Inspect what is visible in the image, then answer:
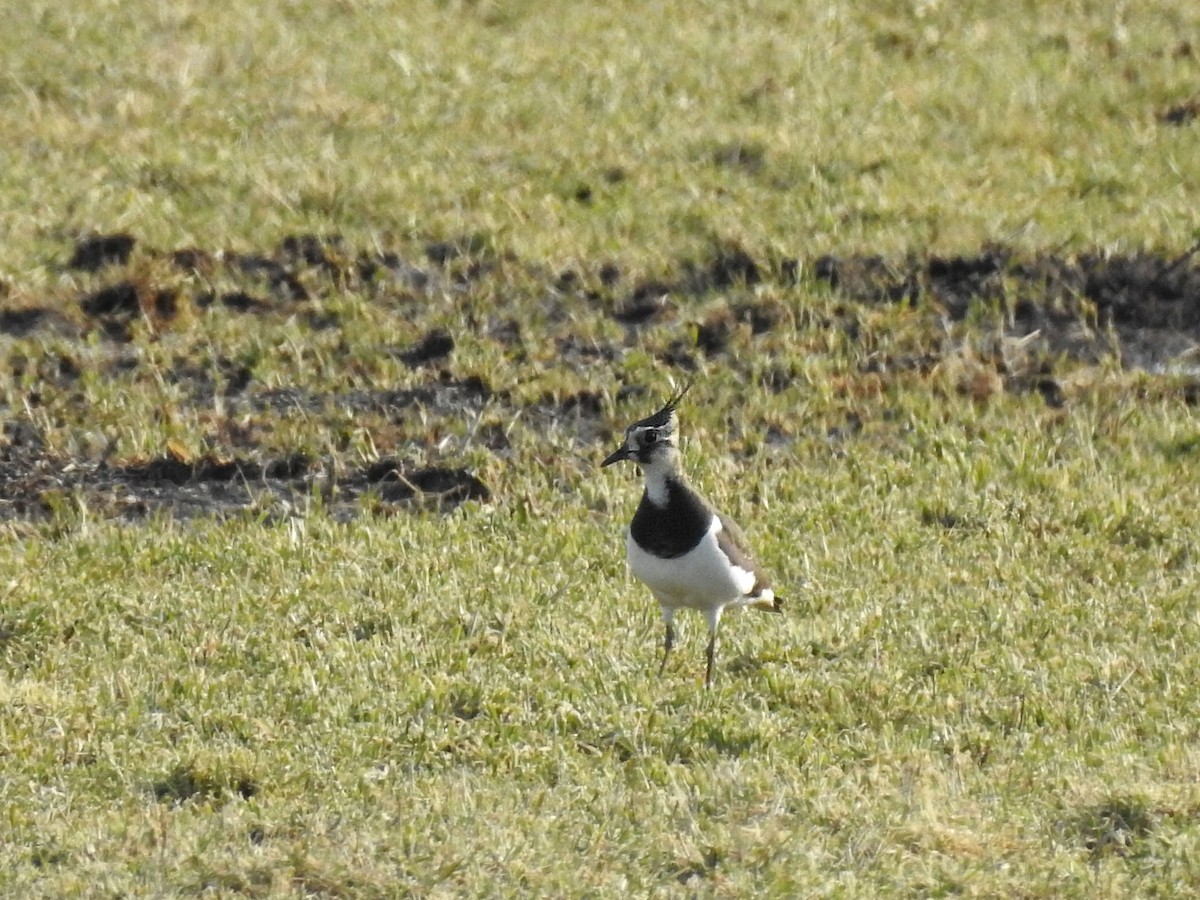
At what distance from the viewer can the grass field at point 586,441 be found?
7145 millimetres

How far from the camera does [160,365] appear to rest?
1217cm

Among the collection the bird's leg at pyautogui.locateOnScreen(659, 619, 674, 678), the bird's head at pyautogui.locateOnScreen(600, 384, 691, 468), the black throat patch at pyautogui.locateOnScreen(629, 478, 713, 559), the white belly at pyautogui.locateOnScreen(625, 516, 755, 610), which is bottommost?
the bird's leg at pyautogui.locateOnScreen(659, 619, 674, 678)

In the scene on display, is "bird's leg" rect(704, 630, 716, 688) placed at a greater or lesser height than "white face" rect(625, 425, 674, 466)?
lesser

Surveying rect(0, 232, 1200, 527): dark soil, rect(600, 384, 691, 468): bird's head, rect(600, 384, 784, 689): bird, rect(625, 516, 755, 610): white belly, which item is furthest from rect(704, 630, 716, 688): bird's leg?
rect(0, 232, 1200, 527): dark soil

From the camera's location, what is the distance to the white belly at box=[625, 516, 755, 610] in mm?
8297

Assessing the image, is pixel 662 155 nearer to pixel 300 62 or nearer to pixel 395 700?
pixel 300 62

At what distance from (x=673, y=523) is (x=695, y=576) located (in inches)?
10.8

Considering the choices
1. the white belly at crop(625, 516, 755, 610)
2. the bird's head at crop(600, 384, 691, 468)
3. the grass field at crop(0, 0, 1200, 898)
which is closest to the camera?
the grass field at crop(0, 0, 1200, 898)

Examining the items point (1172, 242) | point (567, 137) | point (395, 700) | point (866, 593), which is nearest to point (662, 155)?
point (567, 137)

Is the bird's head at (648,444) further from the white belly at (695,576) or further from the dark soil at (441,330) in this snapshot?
the dark soil at (441,330)

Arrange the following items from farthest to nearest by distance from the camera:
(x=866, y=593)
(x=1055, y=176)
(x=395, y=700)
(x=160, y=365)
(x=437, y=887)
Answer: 1. (x=1055, y=176)
2. (x=160, y=365)
3. (x=866, y=593)
4. (x=395, y=700)
5. (x=437, y=887)

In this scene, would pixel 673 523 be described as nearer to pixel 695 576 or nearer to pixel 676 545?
pixel 676 545

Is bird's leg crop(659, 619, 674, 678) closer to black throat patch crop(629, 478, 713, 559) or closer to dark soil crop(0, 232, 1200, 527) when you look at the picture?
black throat patch crop(629, 478, 713, 559)

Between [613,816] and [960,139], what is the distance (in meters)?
9.37
